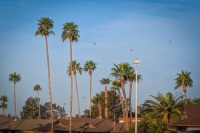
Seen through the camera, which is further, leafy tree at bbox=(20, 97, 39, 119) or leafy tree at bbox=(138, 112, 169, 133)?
leafy tree at bbox=(20, 97, 39, 119)

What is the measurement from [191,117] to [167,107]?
8.94m

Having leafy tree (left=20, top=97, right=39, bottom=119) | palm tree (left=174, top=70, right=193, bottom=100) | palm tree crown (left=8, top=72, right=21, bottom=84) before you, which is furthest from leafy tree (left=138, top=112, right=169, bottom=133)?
leafy tree (left=20, top=97, right=39, bottom=119)

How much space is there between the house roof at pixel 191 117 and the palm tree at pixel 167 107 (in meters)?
5.66

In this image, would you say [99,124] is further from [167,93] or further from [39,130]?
[167,93]

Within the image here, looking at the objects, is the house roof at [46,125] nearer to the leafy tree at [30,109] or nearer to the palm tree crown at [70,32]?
the palm tree crown at [70,32]

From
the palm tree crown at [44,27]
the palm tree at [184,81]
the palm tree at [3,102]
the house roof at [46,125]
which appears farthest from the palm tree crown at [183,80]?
the palm tree at [3,102]

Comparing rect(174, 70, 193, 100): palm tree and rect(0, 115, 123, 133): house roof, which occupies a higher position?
rect(174, 70, 193, 100): palm tree

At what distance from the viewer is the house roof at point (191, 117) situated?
45688mm

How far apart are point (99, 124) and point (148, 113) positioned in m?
39.2

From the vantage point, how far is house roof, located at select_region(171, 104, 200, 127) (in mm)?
45688

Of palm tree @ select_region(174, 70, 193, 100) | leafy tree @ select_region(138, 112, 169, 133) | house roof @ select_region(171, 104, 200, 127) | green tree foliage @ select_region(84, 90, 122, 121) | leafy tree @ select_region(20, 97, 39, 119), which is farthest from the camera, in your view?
leafy tree @ select_region(20, 97, 39, 119)

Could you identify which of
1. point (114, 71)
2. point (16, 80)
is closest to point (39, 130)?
point (114, 71)

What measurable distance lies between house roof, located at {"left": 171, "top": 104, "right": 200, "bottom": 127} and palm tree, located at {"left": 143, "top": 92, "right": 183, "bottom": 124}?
5.66 meters

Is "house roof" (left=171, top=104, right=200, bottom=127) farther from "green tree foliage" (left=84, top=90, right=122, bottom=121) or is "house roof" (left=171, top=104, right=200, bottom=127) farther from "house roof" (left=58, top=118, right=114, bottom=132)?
"green tree foliage" (left=84, top=90, right=122, bottom=121)
